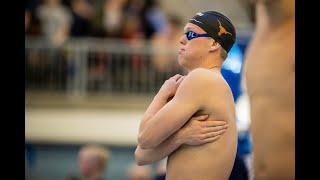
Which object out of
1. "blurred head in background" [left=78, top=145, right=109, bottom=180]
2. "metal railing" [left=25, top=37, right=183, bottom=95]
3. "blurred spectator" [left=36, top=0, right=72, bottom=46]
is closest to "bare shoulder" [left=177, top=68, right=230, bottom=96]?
"blurred head in background" [left=78, top=145, right=109, bottom=180]

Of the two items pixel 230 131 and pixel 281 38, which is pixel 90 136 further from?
pixel 230 131

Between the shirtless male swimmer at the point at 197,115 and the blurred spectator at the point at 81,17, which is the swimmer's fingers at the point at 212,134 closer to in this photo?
the shirtless male swimmer at the point at 197,115

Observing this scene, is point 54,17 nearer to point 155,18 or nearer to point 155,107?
point 155,18

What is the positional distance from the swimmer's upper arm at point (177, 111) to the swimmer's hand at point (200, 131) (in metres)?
0.02

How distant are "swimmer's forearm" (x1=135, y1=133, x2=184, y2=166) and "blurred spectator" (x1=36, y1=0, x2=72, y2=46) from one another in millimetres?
5015

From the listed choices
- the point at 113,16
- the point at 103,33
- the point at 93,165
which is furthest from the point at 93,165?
the point at 103,33

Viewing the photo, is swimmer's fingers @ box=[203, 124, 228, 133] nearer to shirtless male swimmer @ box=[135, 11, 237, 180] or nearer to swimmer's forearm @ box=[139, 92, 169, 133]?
shirtless male swimmer @ box=[135, 11, 237, 180]

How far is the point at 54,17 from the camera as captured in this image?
690 cm

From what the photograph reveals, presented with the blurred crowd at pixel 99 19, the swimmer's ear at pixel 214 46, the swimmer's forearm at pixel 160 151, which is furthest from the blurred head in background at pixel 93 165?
the blurred crowd at pixel 99 19

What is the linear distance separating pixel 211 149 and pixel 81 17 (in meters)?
5.18

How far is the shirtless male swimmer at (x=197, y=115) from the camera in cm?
188

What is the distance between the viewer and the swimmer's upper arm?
1.87m
